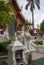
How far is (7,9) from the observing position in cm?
1202

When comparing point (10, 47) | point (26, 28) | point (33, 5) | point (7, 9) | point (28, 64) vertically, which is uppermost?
point (33, 5)

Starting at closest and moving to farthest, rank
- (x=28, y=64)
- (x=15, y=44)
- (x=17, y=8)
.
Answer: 1. (x=15, y=44)
2. (x=28, y=64)
3. (x=17, y=8)

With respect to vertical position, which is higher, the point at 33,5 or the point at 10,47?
the point at 33,5

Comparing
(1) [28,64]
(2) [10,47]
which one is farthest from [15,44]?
(1) [28,64]

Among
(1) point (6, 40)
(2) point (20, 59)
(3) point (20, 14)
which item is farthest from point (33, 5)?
(2) point (20, 59)

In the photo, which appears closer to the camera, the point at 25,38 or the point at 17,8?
the point at 25,38

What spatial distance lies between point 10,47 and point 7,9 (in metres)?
2.49

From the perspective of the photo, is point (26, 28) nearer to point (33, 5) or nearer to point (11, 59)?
point (11, 59)

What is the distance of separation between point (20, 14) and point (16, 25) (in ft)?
4.09

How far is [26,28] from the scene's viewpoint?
13812 mm

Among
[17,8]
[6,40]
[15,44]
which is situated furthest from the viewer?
[17,8]

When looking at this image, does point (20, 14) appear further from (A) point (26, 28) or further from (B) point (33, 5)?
(B) point (33, 5)

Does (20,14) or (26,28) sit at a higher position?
(20,14)

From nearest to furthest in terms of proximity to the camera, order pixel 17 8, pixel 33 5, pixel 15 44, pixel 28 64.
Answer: pixel 15 44 < pixel 28 64 < pixel 17 8 < pixel 33 5
